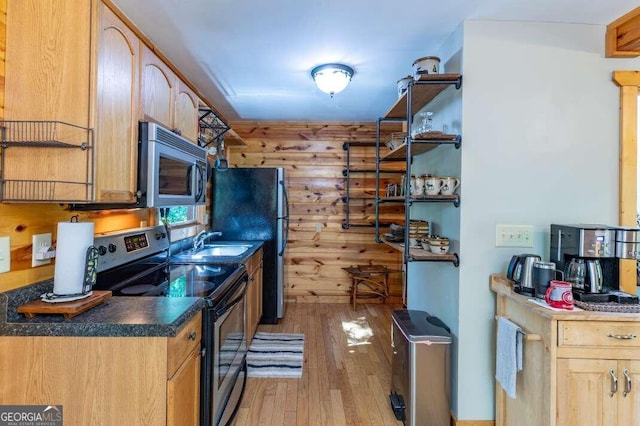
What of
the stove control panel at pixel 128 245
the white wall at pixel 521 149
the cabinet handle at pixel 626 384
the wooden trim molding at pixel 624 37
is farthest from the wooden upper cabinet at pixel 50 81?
the wooden trim molding at pixel 624 37

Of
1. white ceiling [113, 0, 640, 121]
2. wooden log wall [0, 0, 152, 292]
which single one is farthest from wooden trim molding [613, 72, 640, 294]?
wooden log wall [0, 0, 152, 292]

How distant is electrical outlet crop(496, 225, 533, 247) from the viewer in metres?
1.90

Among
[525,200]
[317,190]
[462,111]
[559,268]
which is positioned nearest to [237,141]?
[317,190]

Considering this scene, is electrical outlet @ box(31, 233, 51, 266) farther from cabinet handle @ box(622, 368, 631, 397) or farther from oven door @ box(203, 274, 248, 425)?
cabinet handle @ box(622, 368, 631, 397)

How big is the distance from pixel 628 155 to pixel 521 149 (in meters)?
0.60

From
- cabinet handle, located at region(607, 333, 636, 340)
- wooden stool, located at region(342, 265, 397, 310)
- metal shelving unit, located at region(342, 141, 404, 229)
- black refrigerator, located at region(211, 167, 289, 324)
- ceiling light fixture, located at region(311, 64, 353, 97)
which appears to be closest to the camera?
cabinet handle, located at region(607, 333, 636, 340)

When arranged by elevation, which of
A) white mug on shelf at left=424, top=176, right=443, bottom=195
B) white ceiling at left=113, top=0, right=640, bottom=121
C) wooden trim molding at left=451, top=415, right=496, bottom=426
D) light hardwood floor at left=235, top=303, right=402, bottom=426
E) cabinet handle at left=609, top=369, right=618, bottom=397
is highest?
white ceiling at left=113, top=0, right=640, bottom=121

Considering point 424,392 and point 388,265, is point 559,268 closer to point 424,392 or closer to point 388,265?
point 424,392

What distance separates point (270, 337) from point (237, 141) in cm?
233

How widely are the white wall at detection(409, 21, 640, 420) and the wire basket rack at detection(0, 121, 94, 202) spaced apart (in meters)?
1.86

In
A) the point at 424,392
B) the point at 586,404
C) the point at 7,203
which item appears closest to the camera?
the point at 7,203

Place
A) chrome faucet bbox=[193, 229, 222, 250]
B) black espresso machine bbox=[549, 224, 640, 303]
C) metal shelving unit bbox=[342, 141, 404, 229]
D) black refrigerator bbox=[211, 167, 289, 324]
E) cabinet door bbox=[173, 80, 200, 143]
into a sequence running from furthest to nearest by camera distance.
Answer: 1. metal shelving unit bbox=[342, 141, 404, 229]
2. black refrigerator bbox=[211, 167, 289, 324]
3. chrome faucet bbox=[193, 229, 222, 250]
4. cabinet door bbox=[173, 80, 200, 143]
5. black espresso machine bbox=[549, 224, 640, 303]

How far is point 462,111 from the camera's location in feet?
6.25

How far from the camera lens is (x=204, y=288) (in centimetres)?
168
